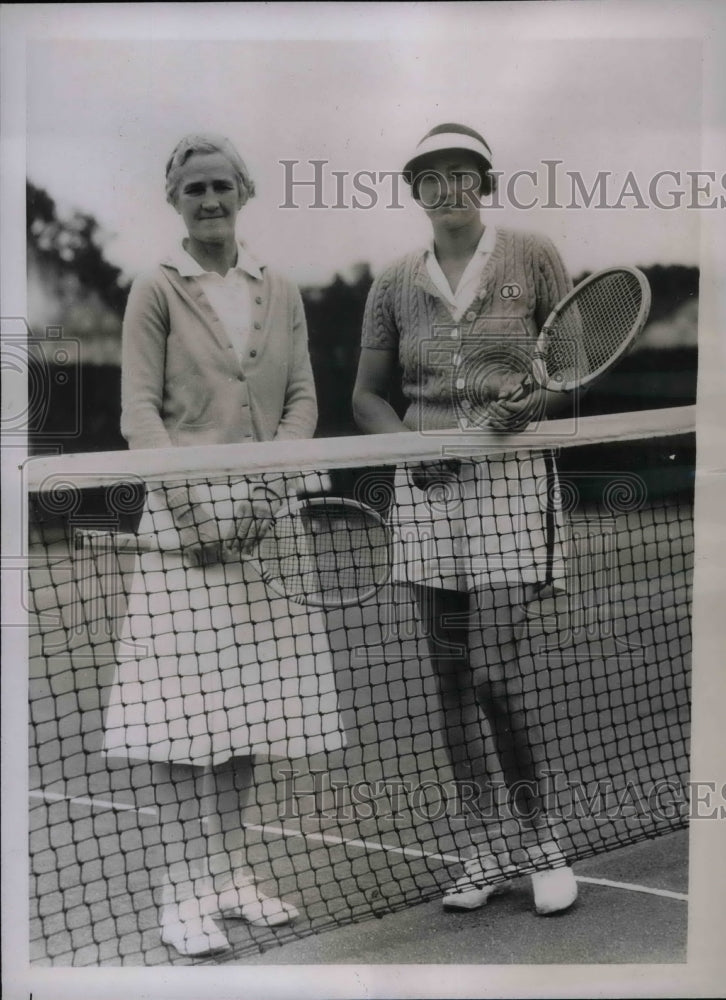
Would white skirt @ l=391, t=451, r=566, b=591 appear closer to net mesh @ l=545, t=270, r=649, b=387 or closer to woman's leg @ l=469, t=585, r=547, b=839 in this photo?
woman's leg @ l=469, t=585, r=547, b=839

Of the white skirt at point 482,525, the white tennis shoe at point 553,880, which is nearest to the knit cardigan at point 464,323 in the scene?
the white skirt at point 482,525

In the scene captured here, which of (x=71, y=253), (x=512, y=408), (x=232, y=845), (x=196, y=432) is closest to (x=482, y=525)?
(x=512, y=408)

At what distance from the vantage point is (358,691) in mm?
2238

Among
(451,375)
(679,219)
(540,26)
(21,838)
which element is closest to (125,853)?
(21,838)

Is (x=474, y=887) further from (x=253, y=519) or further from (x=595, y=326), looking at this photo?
(x=595, y=326)

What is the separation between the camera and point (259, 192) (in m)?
2.03

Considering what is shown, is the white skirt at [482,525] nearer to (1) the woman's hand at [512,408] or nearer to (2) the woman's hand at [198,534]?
(1) the woman's hand at [512,408]

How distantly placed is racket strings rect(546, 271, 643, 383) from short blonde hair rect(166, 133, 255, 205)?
2.10 feet

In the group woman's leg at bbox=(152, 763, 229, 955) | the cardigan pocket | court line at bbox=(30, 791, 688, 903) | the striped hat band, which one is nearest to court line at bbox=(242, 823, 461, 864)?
court line at bbox=(30, 791, 688, 903)

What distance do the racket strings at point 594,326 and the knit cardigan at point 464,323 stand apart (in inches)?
1.5

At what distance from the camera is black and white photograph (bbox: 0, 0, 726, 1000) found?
2027mm

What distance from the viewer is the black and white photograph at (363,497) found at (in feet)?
6.65

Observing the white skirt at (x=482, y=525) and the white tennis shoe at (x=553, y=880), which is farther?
the white tennis shoe at (x=553, y=880)

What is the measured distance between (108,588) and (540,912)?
3.61 feet
